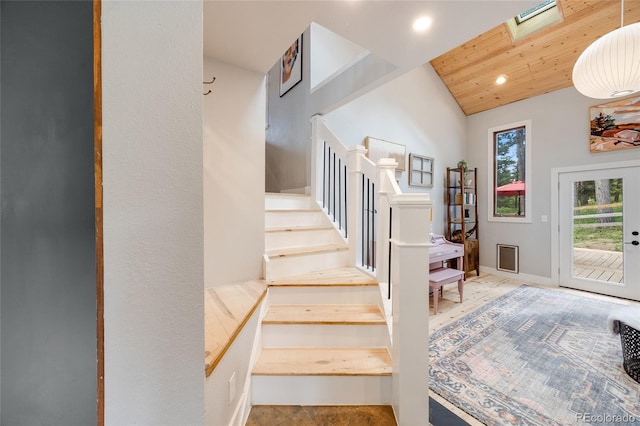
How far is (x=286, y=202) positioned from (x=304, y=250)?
75 cm

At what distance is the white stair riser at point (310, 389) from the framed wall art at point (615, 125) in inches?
184

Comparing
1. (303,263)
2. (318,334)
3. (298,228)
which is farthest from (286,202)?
(318,334)

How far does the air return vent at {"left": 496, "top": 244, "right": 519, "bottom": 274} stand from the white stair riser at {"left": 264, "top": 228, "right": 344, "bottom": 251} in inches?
146

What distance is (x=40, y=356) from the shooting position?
46cm

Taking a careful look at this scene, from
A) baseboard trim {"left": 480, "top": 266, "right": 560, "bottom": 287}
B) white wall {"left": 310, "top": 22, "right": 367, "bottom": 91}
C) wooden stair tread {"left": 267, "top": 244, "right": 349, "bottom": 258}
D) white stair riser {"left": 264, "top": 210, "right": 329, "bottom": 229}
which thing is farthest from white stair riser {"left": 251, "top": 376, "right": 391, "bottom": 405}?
baseboard trim {"left": 480, "top": 266, "right": 560, "bottom": 287}

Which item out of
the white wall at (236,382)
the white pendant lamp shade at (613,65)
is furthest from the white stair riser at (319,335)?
the white pendant lamp shade at (613,65)

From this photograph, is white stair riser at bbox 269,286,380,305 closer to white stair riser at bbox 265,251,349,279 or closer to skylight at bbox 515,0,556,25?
white stair riser at bbox 265,251,349,279

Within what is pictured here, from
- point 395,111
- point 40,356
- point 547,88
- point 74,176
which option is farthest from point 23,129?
point 547,88

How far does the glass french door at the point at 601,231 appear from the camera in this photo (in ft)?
11.0

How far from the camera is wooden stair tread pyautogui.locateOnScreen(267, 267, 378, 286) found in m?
1.90

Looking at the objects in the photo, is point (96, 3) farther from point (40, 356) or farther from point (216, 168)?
point (216, 168)

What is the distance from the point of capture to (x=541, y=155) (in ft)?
13.6

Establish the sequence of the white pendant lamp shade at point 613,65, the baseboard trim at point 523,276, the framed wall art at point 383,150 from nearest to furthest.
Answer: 1. the white pendant lamp shade at point 613,65
2. the framed wall art at point 383,150
3. the baseboard trim at point 523,276

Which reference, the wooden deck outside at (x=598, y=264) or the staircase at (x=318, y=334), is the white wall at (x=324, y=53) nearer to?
the staircase at (x=318, y=334)
